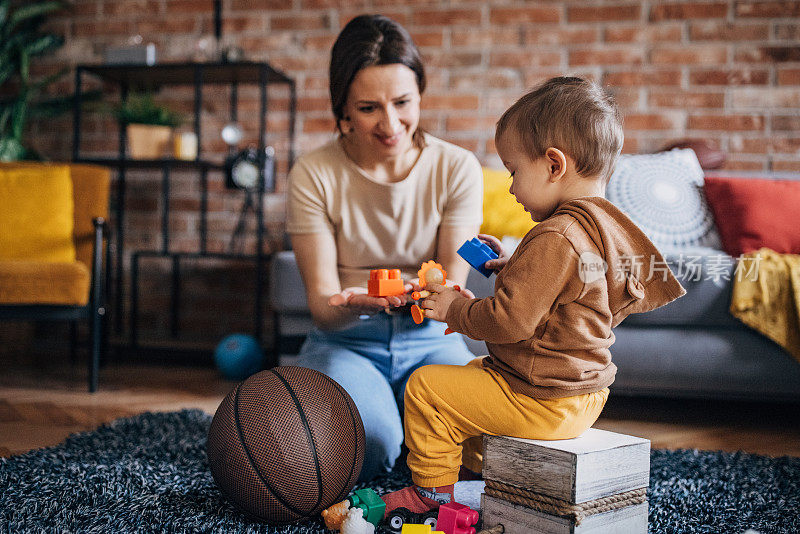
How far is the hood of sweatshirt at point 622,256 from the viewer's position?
962 millimetres

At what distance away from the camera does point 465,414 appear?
3.41ft

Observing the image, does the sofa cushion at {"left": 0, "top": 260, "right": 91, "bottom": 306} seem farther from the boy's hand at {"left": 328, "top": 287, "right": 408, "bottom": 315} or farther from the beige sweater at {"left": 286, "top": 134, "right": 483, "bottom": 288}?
the boy's hand at {"left": 328, "top": 287, "right": 408, "bottom": 315}

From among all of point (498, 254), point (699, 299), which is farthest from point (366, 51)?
point (699, 299)

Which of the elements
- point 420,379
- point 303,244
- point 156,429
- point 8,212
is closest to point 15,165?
point 8,212

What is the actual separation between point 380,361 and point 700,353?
992 mm

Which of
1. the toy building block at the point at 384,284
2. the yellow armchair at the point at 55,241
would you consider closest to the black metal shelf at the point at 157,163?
the yellow armchair at the point at 55,241

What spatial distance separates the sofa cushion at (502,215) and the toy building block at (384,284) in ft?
3.71

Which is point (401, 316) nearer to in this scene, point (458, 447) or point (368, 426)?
point (368, 426)

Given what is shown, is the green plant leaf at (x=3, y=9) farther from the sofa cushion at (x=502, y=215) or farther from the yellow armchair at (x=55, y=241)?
the sofa cushion at (x=502, y=215)

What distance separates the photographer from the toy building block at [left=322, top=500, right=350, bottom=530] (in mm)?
1063

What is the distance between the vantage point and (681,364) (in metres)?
1.88

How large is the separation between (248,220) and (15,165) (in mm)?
950

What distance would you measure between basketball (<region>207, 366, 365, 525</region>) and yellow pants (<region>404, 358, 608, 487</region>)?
128 mm

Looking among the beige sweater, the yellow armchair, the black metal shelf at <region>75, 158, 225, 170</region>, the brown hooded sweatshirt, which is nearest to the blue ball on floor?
the yellow armchair
